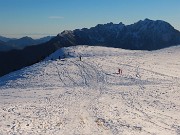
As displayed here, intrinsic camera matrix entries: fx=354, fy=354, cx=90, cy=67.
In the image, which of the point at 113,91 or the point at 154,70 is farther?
the point at 154,70

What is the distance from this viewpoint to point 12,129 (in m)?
28.8

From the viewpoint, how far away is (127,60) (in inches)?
3169

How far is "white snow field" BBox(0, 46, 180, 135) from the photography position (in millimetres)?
31172

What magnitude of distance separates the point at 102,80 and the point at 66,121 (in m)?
25.5

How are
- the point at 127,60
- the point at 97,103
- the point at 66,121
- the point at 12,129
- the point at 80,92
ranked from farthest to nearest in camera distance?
1. the point at 127,60
2. the point at 80,92
3. the point at 97,103
4. the point at 66,121
5. the point at 12,129

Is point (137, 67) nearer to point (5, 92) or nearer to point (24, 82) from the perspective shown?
point (24, 82)

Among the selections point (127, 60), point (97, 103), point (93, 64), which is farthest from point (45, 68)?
point (97, 103)

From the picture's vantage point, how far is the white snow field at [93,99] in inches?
1227

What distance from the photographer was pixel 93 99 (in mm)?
43938

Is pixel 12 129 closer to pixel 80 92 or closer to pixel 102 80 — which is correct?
pixel 80 92

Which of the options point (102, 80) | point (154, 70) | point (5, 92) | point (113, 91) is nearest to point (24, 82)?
point (5, 92)

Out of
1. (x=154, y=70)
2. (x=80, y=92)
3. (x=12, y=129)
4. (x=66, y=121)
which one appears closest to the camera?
(x=12, y=129)

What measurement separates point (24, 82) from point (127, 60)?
29396 millimetres

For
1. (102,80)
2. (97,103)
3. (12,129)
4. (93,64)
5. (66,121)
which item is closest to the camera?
(12,129)
